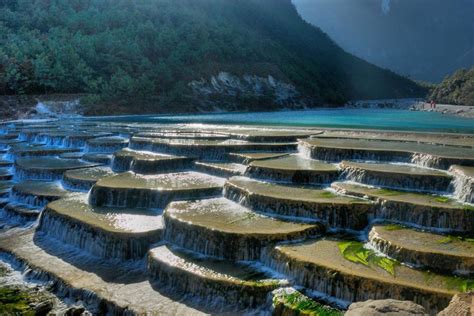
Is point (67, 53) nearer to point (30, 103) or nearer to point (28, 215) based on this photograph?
point (30, 103)

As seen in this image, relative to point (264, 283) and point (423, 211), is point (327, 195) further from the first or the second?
point (264, 283)

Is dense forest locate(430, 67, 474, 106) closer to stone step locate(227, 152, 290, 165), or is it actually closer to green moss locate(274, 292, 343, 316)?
stone step locate(227, 152, 290, 165)

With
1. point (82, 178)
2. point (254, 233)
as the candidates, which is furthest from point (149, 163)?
point (254, 233)

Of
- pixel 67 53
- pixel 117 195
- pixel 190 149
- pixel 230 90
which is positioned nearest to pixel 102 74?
pixel 67 53

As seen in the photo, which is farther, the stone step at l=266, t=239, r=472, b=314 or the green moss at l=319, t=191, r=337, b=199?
the green moss at l=319, t=191, r=337, b=199

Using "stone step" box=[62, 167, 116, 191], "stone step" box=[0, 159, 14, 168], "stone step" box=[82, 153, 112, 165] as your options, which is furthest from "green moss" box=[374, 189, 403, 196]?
"stone step" box=[0, 159, 14, 168]

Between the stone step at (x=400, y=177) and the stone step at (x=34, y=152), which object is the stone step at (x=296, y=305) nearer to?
the stone step at (x=400, y=177)
